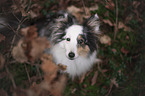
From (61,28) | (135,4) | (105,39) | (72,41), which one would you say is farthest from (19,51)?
(135,4)

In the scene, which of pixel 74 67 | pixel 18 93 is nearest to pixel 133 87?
pixel 74 67

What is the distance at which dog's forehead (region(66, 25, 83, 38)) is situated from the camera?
2.29 m

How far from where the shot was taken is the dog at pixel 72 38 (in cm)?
229

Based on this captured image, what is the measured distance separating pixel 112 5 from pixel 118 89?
7.31ft

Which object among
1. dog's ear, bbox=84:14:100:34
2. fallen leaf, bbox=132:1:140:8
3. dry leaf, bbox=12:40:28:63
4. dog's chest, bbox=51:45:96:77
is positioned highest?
fallen leaf, bbox=132:1:140:8

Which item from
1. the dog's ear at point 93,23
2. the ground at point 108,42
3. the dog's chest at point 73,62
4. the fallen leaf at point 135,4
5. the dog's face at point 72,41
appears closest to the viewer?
the dog's face at point 72,41

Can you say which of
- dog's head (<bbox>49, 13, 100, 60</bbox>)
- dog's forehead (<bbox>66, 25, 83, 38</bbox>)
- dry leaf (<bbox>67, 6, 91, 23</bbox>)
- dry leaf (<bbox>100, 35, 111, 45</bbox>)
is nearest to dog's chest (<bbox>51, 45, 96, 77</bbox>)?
dog's head (<bbox>49, 13, 100, 60</bbox>)

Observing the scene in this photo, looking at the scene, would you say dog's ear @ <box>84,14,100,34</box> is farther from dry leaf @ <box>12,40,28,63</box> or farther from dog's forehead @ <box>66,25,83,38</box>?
dry leaf @ <box>12,40,28,63</box>

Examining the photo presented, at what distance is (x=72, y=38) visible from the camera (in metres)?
2.28

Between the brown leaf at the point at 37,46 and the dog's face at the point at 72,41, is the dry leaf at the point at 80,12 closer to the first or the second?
the dog's face at the point at 72,41

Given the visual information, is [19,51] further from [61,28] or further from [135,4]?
[135,4]

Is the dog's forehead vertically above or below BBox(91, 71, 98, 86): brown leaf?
above

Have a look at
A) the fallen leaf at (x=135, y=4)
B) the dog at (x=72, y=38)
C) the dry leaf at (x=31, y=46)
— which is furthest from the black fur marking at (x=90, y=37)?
the fallen leaf at (x=135, y=4)

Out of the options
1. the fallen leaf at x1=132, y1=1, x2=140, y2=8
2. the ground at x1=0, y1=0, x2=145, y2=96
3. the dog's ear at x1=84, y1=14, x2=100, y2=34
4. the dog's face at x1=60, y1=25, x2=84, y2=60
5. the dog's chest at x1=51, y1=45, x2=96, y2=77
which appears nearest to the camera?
the dog's face at x1=60, y1=25, x2=84, y2=60
